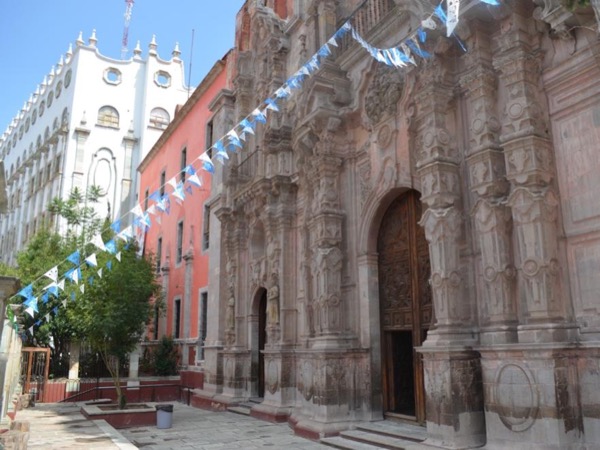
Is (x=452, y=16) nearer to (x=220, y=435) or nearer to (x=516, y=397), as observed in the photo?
(x=516, y=397)

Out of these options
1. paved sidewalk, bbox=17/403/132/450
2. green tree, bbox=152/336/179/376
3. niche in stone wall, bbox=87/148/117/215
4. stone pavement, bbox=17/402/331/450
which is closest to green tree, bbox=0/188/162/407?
paved sidewalk, bbox=17/403/132/450

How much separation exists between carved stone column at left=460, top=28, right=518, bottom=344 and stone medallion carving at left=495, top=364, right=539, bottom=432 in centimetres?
46

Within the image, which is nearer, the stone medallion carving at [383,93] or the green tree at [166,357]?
the stone medallion carving at [383,93]

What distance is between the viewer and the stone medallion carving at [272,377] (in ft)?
39.0

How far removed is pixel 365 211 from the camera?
33.2ft

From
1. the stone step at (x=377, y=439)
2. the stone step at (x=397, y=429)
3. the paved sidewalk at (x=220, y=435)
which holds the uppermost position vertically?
the stone step at (x=397, y=429)

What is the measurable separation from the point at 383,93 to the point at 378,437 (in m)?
5.97

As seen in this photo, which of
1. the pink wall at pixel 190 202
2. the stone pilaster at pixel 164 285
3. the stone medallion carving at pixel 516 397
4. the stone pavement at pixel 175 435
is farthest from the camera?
the stone pilaster at pixel 164 285

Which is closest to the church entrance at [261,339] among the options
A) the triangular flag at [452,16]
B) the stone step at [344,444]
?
the stone step at [344,444]

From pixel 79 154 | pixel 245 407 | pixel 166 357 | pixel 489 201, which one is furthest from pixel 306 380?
pixel 79 154

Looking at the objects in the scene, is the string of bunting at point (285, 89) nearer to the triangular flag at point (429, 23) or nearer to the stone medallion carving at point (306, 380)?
the triangular flag at point (429, 23)

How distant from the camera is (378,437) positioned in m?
8.30

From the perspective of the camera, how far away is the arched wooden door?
8.91 meters

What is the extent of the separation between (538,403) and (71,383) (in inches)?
639
